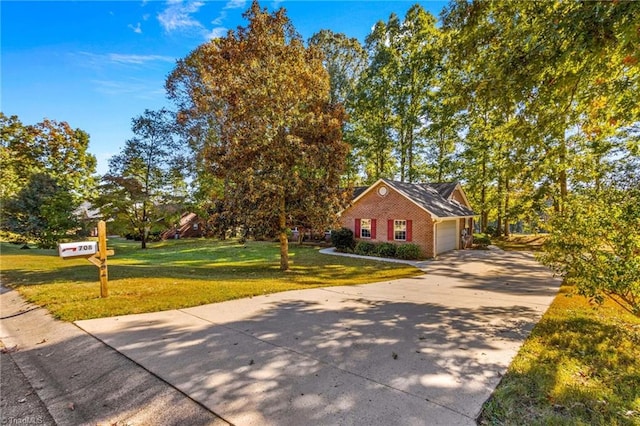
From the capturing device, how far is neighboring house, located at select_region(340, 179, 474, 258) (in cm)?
1866

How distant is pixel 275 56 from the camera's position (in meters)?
12.4

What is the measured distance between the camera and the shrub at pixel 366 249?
773 inches

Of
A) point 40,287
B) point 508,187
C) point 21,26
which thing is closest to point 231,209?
point 40,287

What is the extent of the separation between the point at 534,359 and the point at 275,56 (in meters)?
12.5

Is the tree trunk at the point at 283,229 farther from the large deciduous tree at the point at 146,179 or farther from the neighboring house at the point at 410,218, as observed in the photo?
the large deciduous tree at the point at 146,179

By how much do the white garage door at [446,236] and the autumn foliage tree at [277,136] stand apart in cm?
933

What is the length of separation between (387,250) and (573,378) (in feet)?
49.1

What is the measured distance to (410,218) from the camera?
62.9ft

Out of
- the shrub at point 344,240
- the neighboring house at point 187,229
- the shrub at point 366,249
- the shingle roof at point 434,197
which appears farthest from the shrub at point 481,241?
the neighboring house at point 187,229

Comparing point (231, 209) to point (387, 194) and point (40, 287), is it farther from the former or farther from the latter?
point (387, 194)

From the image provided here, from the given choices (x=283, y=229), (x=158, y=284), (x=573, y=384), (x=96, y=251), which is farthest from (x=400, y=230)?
(x=96, y=251)

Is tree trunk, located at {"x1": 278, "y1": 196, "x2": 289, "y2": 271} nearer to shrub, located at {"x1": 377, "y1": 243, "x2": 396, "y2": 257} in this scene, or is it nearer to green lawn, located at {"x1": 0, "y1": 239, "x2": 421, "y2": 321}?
green lawn, located at {"x1": 0, "y1": 239, "x2": 421, "y2": 321}

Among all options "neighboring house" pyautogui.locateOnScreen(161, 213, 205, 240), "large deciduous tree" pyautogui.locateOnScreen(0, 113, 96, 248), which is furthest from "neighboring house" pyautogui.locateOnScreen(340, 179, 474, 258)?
"neighboring house" pyautogui.locateOnScreen(161, 213, 205, 240)

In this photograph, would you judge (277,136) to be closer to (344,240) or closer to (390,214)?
(390,214)
